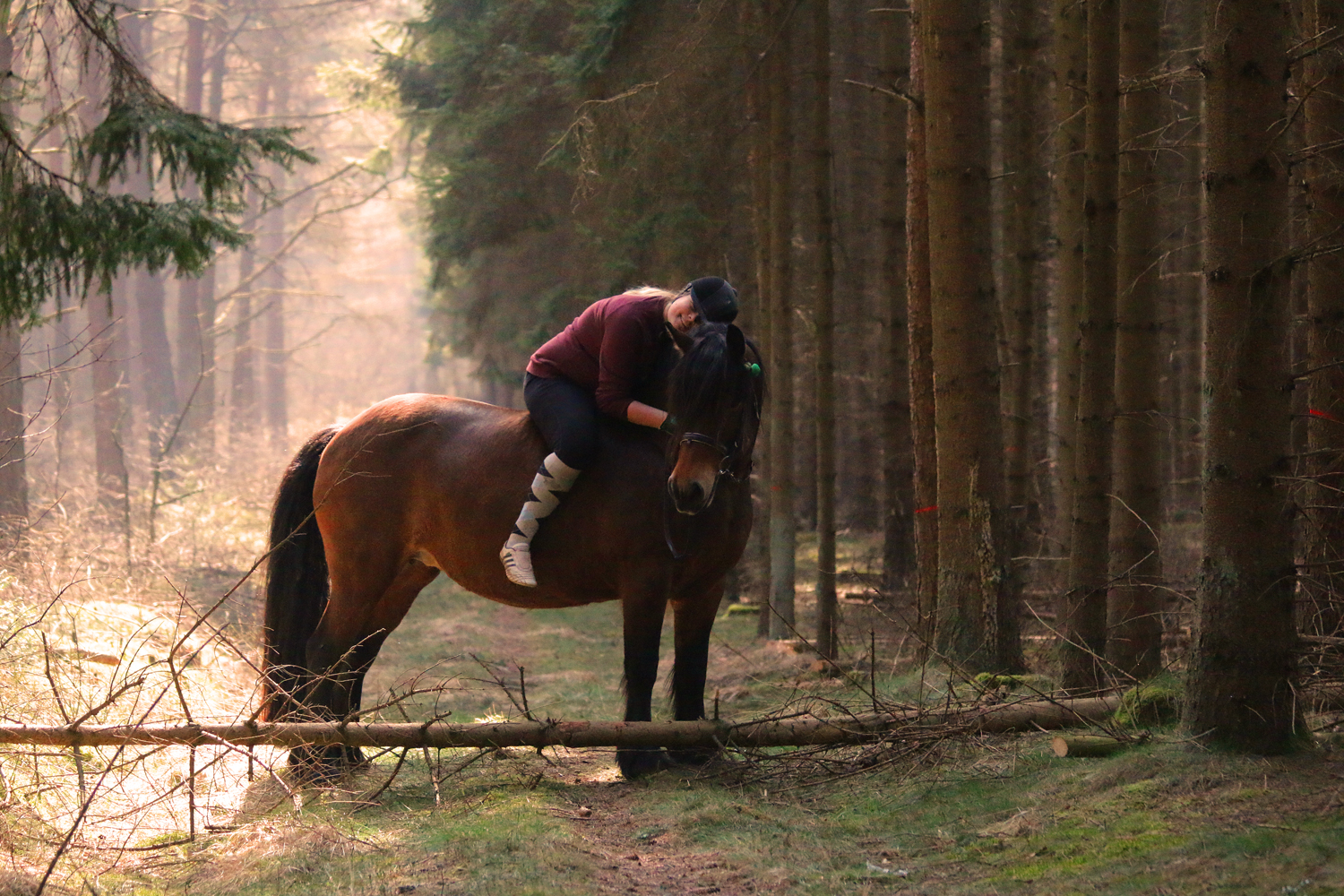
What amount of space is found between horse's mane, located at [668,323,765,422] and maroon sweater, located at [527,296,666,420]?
496 mm

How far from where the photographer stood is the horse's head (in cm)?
522

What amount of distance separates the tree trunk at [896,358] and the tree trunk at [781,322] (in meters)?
1.15

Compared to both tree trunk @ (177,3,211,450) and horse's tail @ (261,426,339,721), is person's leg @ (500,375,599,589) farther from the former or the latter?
tree trunk @ (177,3,211,450)

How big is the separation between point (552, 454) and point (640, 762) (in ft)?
5.87

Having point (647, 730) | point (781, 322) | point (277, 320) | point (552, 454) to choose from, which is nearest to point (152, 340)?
point (277, 320)

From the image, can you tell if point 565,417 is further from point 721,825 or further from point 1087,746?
point 1087,746

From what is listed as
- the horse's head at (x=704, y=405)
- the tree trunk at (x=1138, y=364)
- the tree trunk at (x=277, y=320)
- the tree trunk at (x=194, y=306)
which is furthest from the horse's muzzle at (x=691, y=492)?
the tree trunk at (x=277, y=320)

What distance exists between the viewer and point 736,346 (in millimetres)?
5305

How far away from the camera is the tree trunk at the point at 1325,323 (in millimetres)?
5406

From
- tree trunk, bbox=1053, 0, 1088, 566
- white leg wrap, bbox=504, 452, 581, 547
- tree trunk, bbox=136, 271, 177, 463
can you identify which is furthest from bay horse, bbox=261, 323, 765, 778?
tree trunk, bbox=136, 271, 177, 463

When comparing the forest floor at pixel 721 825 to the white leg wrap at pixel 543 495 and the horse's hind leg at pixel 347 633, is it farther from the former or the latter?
the white leg wrap at pixel 543 495

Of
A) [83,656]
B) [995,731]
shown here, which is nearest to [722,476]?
[995,731]

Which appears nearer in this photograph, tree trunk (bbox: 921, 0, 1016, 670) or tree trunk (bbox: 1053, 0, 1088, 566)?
tree trunk (bbox: 921, 0, 1016, 670)

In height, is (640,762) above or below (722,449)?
below
